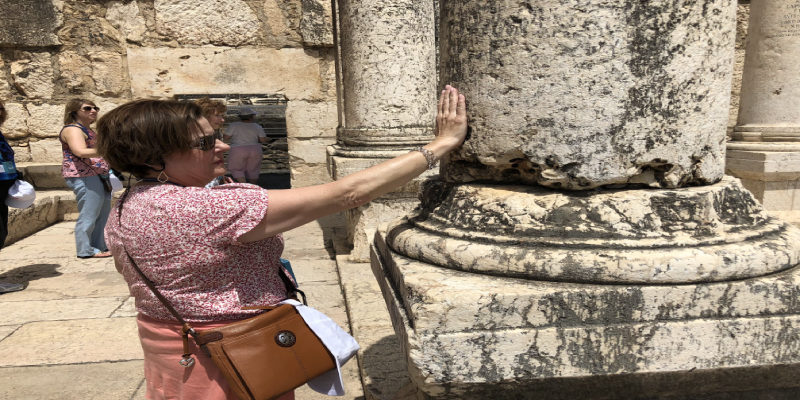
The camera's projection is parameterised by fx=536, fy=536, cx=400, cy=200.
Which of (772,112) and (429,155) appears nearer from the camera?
(429,155)

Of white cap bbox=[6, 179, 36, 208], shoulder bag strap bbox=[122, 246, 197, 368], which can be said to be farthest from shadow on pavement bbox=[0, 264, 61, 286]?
shoulder bag strap bbox=[122, 246, 197, 368]

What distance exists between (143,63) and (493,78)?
700 cm

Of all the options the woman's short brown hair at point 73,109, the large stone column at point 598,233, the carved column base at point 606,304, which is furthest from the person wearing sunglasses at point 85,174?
the carved column base at point 606,304

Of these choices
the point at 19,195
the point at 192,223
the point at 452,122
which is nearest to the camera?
the point at 192,223

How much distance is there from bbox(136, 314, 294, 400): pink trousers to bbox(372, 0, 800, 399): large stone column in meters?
0.53

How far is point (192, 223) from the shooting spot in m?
1.34

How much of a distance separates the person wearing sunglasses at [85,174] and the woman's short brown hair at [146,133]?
3806 millimetres

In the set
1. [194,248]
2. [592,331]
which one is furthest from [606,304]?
[194,248]

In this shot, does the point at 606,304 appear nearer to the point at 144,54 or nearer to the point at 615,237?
the point at 615,237

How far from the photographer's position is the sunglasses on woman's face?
1.48 metres

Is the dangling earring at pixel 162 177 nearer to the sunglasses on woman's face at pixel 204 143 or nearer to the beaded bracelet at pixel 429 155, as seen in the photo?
the sunglasses on woman's face at pixel 204 143

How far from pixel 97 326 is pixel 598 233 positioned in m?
3.34

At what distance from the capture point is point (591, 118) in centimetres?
151

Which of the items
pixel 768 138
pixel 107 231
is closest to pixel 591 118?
pixel 107 231
